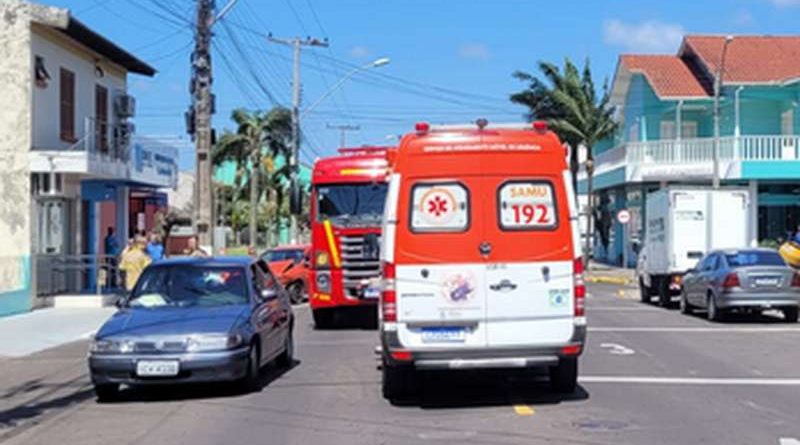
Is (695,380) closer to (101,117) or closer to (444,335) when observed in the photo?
(444,335)

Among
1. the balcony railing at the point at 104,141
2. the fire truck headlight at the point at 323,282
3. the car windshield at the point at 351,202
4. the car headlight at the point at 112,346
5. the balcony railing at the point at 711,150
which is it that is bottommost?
the car headlight at the point at 112,346

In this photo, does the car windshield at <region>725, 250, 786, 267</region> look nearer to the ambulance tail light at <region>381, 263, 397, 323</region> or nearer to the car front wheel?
the ambulance tail light at <region>381, 263, 397, 323</region>

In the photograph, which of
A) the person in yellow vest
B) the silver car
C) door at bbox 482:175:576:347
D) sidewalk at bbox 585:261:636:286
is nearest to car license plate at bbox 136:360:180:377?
door at bbox 482:175:576:347

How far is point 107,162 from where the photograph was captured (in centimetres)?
2733

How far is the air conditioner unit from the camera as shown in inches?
1236

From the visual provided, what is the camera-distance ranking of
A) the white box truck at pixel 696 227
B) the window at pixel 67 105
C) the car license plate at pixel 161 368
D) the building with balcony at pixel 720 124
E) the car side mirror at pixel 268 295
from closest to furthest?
the car license plate at pixel 161 368 < the car side mirror at pixel 268 295 < the white box truck at pixel 696 227 < the window at pixel 67 105 < the building with balcony at pixel 720 124

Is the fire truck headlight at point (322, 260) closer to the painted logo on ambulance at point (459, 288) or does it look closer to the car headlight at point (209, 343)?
the car headlight at point (209, 343)

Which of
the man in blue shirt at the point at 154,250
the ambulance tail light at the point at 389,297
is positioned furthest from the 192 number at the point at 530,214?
the man in blue shirt at the point at 154,250

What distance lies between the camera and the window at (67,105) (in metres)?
26.9

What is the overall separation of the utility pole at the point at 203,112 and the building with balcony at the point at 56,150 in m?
2.99

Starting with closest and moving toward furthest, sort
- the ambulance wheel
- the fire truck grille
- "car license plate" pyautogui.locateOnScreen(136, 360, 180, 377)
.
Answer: "car license plate" pyautogui.locateOnScreen(136, 360, 180, 377), the fire truck grille, the ambulance wheel

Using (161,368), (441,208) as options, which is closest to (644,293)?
(441,208)

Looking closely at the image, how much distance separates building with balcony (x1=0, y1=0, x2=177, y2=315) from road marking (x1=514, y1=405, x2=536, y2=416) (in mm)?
15176

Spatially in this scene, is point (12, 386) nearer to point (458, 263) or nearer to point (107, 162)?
point (458, 263)
